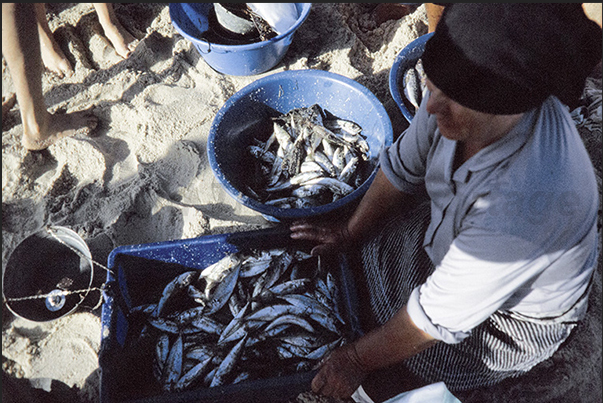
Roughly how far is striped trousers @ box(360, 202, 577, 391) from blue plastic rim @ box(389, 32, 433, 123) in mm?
1323

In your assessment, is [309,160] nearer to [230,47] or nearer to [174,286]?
[230,47]

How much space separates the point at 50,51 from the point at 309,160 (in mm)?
3067

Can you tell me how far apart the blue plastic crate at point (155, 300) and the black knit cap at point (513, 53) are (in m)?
1.54

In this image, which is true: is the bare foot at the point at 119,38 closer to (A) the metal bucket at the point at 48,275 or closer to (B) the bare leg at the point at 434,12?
(A) the metal bucket at the point at 48,275

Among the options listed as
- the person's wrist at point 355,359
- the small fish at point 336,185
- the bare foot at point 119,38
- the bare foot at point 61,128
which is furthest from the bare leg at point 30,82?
the person's wrist at point 355,359

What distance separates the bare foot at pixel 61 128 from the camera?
3355 millimetres

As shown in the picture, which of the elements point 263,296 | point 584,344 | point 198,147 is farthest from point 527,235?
point 198,147

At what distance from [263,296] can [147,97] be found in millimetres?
2440

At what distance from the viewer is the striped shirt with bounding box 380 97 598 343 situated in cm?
129

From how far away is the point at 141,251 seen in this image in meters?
2.48

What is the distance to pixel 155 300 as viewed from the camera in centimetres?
268

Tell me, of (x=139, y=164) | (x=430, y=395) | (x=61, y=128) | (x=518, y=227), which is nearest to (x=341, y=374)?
(x=430, y=395)

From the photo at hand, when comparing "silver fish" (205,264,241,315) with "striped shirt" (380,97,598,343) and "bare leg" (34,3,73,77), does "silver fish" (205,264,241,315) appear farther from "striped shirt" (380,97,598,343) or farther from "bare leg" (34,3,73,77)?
"bare leg" (34,3,73,77)

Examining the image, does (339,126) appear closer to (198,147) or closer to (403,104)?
(403,104)
